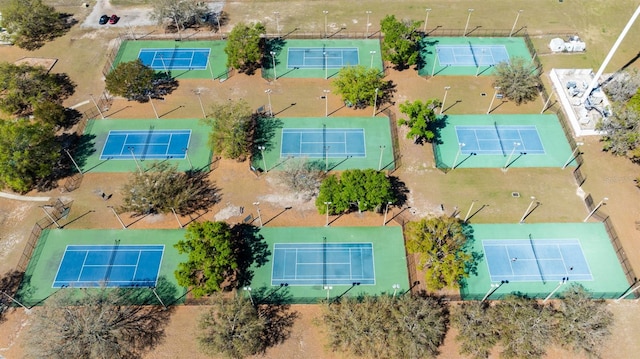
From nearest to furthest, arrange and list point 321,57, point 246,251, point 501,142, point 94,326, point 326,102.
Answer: point 94,326 → point 246,251 → point 501,142 → point 326,102 → point 321,57

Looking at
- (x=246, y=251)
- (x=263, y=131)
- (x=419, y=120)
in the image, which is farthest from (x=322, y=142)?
(x=246, y=251)

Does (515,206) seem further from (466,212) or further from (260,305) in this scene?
(260,305)

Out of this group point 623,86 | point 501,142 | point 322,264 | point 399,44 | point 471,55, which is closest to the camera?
point 322,264

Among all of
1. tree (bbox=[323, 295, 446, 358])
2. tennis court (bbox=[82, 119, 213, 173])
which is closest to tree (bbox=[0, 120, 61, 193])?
tennis court (bbox=[82, 119, 213, 173])

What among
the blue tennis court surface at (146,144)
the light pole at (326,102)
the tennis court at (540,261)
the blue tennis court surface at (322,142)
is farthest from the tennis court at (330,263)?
the blue tennis court surface at (146,144)

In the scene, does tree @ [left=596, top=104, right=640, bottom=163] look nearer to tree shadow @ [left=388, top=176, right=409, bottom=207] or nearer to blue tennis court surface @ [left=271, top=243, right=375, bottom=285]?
tree shadow @ [left=388, top=176, right=409, bottom=207]

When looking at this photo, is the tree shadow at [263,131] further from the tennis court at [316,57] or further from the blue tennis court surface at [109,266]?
the blue tennis court surface at [109,266]

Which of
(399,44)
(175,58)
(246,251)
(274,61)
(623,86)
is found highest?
(175,58)

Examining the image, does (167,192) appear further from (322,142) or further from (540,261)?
(540,261)
